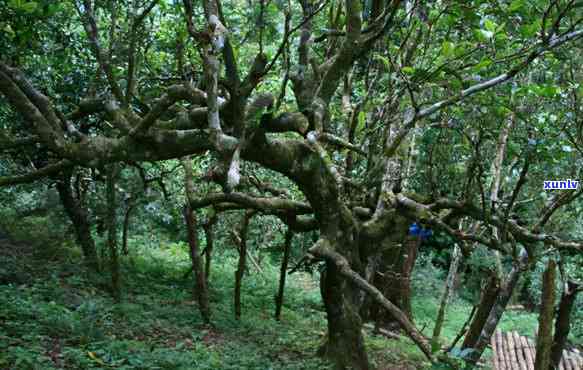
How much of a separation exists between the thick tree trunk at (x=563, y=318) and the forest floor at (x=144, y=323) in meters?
2.43

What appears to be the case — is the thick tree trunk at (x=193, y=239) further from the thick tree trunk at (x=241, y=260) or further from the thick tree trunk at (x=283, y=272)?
the thick tree trunk at (x=283, y=272)

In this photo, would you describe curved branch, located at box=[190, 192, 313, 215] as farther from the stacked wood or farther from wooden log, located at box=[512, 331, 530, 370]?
wooden log, located at box=[512, 331, 530, 370]

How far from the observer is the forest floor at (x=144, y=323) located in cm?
578

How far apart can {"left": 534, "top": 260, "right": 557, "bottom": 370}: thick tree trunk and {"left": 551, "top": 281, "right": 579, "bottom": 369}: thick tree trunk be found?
57.0 inches

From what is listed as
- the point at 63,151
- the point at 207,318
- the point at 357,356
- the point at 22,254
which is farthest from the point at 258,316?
the point at 63,151

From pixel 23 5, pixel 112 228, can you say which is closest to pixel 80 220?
pixel 112 228

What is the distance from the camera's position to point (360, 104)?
726 centimetres

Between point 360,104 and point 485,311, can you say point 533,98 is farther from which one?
point 485,311

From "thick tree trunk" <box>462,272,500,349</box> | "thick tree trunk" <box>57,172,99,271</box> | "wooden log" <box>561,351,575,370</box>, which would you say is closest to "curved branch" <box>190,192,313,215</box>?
"thick tree trunk" <box>462,272,500,349</box>

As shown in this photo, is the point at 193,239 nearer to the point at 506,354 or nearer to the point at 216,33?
the point at 216,33

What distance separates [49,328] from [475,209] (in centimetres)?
488

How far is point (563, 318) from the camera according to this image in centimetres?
592

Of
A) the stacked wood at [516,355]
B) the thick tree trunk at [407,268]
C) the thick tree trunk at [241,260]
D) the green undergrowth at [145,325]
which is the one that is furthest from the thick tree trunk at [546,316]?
the thick tree trunk at [407,268]

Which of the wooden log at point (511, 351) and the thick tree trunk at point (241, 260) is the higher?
the thick tree trunk at point (241, 260)
